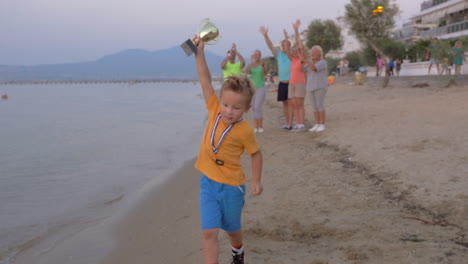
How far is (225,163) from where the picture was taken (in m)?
2.83

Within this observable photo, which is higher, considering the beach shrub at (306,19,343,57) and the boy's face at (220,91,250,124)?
the beach shrub at (306,19,343,57)

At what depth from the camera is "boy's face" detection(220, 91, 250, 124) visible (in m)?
2.78

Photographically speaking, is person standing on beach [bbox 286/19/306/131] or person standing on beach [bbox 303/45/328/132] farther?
person standing on beach [bbox 286/19/306/131]

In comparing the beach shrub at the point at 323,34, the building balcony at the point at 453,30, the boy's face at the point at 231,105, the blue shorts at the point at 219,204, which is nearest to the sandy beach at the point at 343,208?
the blue shorts at the point at 219,204

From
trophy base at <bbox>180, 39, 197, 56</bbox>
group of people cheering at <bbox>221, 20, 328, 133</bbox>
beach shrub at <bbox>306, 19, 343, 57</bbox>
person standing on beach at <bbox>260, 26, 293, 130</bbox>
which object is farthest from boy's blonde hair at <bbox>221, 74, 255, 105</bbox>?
Result: beach shrub at <bbox>306, 19, 343, 57</bbox>

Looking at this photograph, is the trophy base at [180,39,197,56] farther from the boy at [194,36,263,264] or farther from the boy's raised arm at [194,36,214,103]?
the boy at [194,36,263,264]

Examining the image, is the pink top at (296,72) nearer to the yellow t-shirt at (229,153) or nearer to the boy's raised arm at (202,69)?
the boy's raised arm at (202,69)

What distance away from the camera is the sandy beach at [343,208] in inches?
132

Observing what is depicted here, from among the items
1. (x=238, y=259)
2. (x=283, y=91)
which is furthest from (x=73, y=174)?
(x=238, y=259)

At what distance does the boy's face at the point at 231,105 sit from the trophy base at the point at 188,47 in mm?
466

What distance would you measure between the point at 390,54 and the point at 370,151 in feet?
169

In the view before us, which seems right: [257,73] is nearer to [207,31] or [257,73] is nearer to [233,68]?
[233,68]

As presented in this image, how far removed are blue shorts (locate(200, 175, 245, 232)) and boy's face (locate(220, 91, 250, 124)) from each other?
0.44 meters

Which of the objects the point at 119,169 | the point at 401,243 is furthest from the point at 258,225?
the point at 119,169
